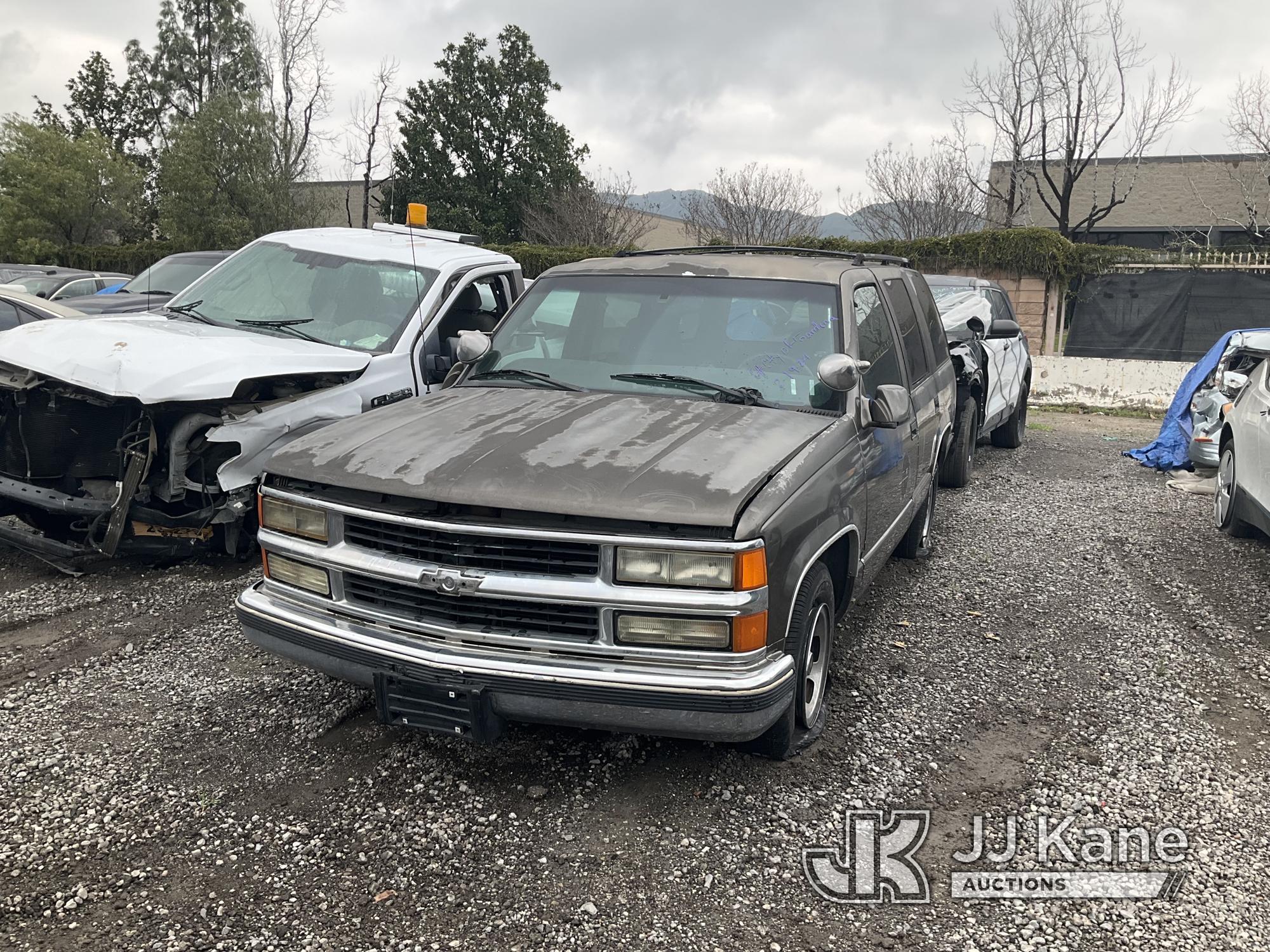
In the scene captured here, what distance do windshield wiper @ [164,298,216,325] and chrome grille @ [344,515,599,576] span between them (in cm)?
382

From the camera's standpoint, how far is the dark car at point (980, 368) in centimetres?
866

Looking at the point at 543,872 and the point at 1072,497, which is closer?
the point at 543,872

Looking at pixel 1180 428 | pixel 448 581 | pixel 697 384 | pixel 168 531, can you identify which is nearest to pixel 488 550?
pixel 448 581

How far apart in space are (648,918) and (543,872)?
0.38m

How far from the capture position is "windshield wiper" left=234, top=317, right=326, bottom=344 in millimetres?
6000

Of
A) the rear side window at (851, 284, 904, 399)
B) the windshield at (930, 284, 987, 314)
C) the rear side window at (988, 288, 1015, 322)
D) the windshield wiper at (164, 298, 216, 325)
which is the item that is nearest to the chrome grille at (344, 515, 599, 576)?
the rear side window at (851, 284, 904, 399)

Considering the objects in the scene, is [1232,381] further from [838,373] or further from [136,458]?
[136,458]

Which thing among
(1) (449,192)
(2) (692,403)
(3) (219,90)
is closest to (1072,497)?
(2) (692,403)

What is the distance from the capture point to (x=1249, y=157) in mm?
34438

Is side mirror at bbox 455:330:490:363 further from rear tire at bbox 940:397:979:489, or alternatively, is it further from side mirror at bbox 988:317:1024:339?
side mirror at bbox 988:317:1024:339

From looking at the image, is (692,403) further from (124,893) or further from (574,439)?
(124,893)

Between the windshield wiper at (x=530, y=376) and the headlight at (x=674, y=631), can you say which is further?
the windshield wiper at (x=530, y=376)

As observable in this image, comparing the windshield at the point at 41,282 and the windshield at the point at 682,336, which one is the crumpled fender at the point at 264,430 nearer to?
the windshield at the point at 682,336

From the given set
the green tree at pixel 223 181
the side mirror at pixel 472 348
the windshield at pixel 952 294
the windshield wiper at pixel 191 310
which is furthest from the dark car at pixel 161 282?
the green tree at pixel 223 181
